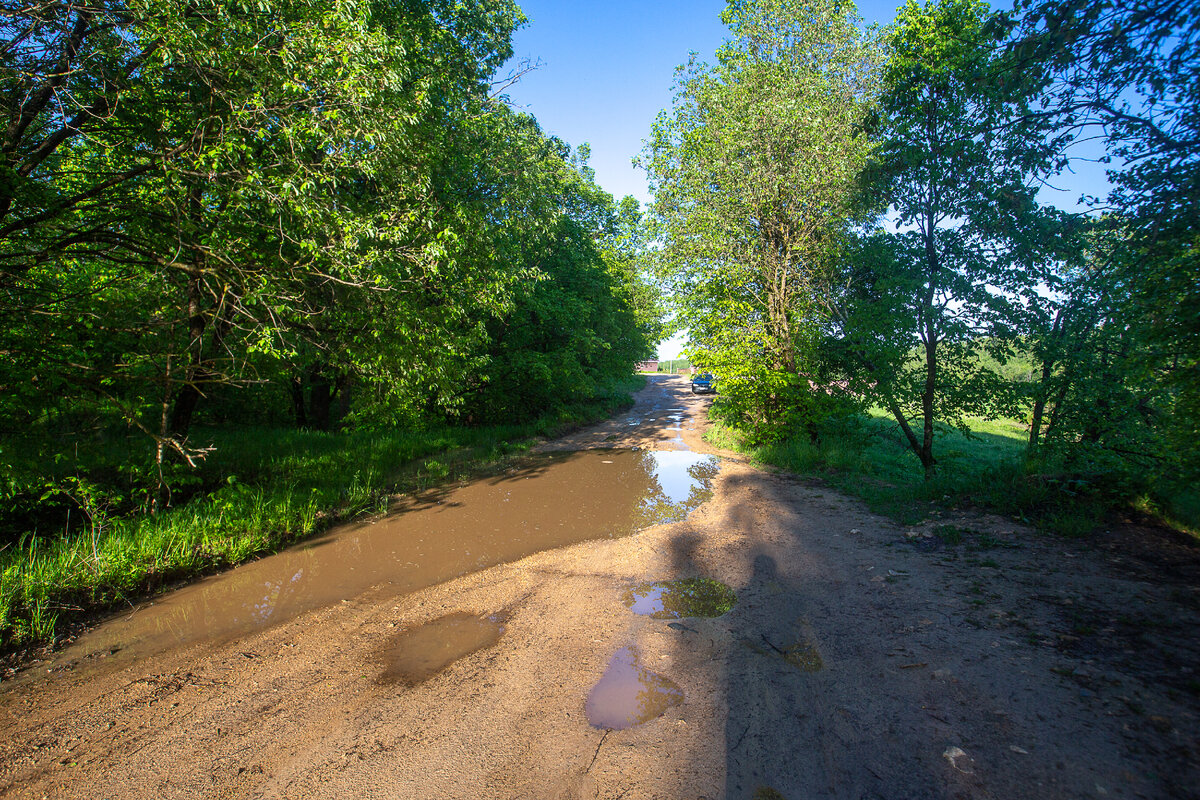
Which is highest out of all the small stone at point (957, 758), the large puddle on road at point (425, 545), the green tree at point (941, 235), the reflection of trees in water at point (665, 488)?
the green tree at point (941, 235)

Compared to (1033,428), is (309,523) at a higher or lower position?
lower

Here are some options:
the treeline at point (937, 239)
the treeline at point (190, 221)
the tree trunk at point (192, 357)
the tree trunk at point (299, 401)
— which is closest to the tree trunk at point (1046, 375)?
the treeline at point (937, 239)

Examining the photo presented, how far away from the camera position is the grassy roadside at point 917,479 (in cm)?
583

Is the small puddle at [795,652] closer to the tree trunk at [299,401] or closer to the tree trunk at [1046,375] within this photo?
the tree trunk at [1046,375]

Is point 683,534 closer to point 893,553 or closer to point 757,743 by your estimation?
point 893,553

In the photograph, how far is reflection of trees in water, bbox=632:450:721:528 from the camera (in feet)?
24.8

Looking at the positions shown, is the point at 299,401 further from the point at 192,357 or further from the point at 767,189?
the point at 767,189

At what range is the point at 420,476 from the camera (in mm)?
9852

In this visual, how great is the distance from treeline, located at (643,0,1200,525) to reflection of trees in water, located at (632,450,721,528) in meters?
1.93

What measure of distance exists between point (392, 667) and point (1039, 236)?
1022 centimetres

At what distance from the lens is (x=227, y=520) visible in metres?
6.08

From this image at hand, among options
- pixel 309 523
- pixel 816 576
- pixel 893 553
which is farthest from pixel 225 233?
pixel 893 553

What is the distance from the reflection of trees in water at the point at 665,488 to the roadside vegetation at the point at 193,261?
427 centimetres

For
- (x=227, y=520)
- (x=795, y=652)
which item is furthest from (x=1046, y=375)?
(x=227, y=520)
